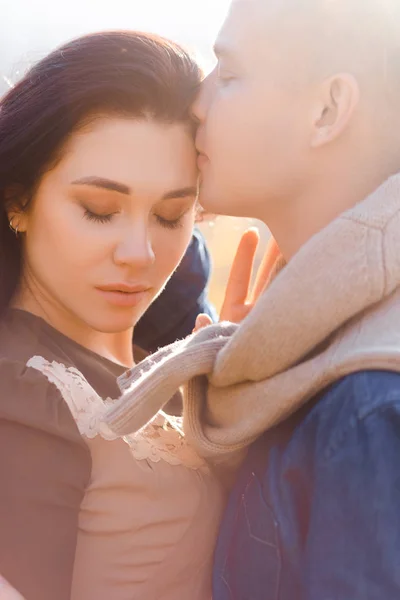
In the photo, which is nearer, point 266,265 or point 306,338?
point 306,338

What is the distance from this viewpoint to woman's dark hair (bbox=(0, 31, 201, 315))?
114cm

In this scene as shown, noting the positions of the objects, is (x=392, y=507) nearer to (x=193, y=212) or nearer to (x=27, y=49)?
(x=193, y=212)

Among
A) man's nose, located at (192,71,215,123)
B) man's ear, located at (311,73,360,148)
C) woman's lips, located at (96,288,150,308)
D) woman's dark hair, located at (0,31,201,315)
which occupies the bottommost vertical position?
woman's lips, located at (96,288,150,308)

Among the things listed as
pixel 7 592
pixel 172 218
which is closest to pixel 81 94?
pixel 172 218

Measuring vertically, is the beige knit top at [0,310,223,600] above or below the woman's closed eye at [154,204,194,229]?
below

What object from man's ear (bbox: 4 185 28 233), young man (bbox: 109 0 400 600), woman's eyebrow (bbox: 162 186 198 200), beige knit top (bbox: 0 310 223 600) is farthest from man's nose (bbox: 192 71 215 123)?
beige knit top (bbox: 0 310 223 600)

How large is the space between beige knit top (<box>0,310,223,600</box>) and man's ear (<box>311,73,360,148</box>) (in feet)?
1.64

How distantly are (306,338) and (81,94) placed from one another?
1.81ft

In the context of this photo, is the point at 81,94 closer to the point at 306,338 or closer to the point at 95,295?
the point at 95,295

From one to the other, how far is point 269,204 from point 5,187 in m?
0.46

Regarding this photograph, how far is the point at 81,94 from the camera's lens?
1.13 meters

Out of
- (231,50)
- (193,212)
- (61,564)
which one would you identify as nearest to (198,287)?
(193,212)

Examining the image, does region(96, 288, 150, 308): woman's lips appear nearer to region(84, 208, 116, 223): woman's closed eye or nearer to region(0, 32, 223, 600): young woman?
region(0, 32, 223, 600): young woman

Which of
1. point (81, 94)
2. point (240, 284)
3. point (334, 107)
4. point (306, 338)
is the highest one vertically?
point (81, 94)
